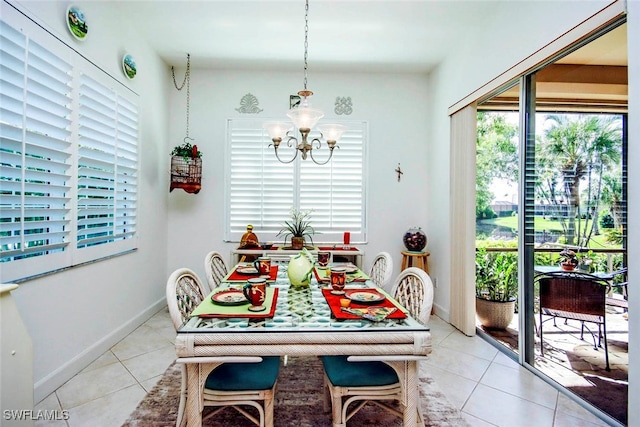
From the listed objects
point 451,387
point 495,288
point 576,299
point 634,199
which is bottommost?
point 451,387

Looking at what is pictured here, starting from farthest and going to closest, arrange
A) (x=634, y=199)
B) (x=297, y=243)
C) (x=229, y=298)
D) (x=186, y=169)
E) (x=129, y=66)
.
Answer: (x=297, y=243) < (x=186, y=169) < (x=129, y=66) < (x=229, y=298) < (x=634, y=199)

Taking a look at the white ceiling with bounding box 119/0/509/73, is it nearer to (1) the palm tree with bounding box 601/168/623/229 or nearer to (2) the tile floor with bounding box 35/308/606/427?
(1) the palm tree with bounding box 601/168/623/229

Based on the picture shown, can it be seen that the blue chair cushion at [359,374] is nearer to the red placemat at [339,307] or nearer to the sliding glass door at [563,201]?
the red placemat at [339,307]

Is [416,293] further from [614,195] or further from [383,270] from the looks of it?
[614,195]

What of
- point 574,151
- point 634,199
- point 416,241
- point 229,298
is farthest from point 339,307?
point 416,241

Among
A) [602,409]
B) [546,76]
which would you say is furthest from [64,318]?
[546,76]

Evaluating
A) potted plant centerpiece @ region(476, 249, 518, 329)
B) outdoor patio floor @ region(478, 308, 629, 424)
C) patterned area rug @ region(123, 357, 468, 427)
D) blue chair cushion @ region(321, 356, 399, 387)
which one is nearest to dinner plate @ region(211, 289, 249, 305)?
blue chair cushion @ region(321, 356, 399, 387)

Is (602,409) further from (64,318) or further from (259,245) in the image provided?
(64,318)

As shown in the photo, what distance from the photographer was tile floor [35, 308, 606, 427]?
2.04 metres

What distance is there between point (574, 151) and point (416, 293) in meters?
1.53

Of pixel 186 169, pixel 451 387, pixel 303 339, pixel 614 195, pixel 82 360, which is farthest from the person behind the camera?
pixel 186 169

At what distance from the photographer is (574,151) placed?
92.6 inches

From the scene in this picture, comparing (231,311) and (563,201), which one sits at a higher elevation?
(563,201)

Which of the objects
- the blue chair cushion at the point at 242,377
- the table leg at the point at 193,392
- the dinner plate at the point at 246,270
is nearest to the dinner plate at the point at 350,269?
the dinner plate at the point at 246,270
